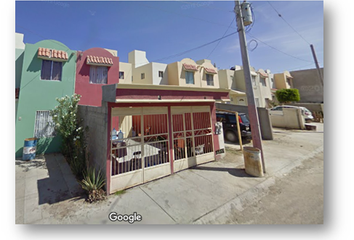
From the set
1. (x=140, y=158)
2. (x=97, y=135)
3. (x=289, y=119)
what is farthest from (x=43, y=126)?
(x=289, y=119)

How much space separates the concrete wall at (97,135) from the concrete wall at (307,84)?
26.2 m

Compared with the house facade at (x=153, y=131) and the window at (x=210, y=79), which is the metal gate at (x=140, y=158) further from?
the window at (x=210, y=79)

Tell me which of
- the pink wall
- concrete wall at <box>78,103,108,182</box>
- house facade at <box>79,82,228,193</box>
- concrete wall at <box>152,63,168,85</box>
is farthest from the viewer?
concrete wall at <box>152,63,168,85</box>

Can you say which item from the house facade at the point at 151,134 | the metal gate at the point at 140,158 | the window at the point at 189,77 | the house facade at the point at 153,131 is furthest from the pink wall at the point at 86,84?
the window at the point at 189,77

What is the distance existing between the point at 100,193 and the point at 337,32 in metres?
5.91

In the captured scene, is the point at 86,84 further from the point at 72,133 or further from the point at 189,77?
the point at 189,77

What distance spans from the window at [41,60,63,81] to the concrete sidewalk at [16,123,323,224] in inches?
155

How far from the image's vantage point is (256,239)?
2.29m

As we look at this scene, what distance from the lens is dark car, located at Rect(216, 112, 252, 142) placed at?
778 centimetres

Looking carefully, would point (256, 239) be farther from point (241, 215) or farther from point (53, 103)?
point (53, 103)

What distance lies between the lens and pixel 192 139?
499 centimetres

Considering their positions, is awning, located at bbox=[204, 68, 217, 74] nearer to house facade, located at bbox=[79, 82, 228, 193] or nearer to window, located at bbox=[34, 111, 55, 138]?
house facade, located at bbox=[79, 82, 228, 193]

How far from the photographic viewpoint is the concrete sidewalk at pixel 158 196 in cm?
264

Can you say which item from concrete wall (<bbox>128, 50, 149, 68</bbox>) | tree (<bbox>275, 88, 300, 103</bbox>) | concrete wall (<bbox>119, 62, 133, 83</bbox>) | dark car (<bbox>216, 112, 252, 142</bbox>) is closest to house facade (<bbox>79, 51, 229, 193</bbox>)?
dark car (<bbox>216, 112, 252, 142</bbox>)
